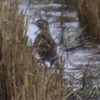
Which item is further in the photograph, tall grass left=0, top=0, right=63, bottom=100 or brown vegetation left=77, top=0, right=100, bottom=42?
brown vegetation left=77, top=0, right=100, bottom=42

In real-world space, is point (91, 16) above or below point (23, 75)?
below

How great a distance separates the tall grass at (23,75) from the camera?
5.64 metres

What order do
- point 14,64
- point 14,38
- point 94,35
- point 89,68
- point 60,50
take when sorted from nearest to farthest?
1. point 14,64
2. point 14,38
3. point 89,68
4. point 60,50
5. point 94,35

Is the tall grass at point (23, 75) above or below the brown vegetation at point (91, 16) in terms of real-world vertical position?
above

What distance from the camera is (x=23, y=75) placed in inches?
238

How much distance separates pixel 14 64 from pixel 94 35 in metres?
5.56

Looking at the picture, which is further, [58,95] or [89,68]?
[89,68]

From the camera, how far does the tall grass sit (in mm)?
5645

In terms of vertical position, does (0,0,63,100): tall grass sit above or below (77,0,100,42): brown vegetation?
above

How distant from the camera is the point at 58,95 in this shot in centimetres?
576

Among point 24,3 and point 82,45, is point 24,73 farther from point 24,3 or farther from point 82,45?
point 24,3

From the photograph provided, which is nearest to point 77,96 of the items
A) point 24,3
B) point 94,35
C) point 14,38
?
point 14,38

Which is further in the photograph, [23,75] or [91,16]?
[91,16]

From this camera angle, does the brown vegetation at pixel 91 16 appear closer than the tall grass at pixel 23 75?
No
